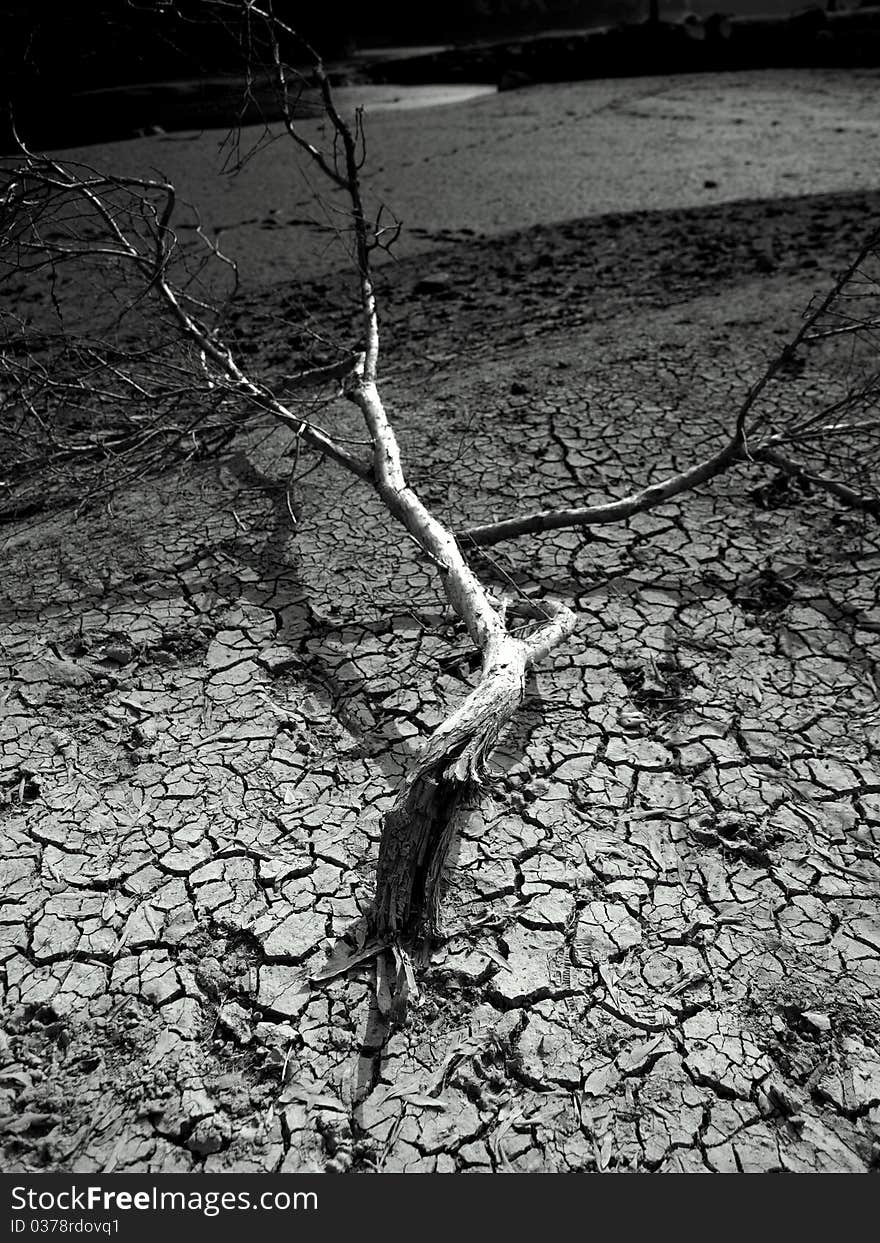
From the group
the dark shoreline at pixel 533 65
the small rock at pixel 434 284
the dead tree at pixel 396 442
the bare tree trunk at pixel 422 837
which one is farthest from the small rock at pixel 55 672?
the dark shoreline at pixel 533 65

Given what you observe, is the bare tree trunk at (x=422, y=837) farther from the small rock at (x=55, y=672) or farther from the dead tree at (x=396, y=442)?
the small rock at (x=55, y=672)

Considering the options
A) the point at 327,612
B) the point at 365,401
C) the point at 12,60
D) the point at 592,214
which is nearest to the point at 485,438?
the point at 365,401

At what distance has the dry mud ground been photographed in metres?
1.32

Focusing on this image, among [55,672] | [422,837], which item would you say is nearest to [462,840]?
[422,837]

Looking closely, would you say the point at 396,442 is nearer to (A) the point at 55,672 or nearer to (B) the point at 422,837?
(A) the point at 55,672

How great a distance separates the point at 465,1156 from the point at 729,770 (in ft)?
3.00

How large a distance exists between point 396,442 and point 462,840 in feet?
4.52

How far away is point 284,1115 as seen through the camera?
1.32 m

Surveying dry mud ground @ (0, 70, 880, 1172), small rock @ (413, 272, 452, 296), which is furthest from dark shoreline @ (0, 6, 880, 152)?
dry mud ground @ (0, 70, 880, 1172)

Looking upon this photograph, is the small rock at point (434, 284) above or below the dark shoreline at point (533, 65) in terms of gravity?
below

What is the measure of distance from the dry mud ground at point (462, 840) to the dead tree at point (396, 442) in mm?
122

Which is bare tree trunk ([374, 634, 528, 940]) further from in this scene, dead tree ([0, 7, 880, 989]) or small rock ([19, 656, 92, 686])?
small rock ([19, 656, 92, 686])

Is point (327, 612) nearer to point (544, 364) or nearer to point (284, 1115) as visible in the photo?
point (284, 1115)

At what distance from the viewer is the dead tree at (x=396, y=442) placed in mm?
1549
